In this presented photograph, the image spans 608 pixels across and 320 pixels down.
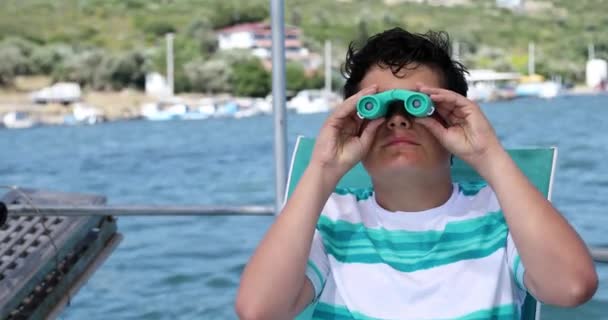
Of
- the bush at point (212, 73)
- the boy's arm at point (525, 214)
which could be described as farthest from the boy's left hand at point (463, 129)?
the bush at point (212, 73)

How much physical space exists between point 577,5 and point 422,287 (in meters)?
32.1

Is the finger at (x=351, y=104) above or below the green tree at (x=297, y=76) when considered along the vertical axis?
above

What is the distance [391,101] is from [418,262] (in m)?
0.20

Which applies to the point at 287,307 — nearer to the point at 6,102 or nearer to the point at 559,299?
the point at 559,299

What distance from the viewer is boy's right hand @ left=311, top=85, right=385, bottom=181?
3.73ft

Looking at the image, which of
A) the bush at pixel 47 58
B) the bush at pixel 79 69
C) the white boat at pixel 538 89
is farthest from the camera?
the white boat at pixel 538 89

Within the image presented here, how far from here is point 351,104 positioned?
1.13 m

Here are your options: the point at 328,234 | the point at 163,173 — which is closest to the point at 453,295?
the point at 328,234

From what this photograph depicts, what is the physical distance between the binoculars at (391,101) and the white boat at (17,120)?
28.3 meters

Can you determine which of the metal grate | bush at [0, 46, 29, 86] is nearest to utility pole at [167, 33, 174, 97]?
bush at [0, 46, 29, 86]

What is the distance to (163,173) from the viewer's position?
40.7 ft

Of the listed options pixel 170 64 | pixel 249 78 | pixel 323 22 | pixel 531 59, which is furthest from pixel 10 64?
pixel 531 59

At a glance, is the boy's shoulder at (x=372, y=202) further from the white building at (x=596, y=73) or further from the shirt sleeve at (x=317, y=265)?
the white building at (x=596, y=73)

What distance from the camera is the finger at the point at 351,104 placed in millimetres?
1127
